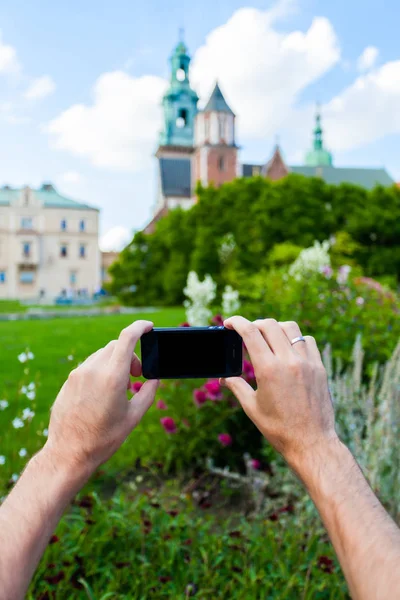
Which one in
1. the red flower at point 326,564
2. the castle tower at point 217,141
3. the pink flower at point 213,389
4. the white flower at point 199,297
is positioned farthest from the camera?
the castle tower at point 217,141

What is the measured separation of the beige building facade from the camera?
176 ft

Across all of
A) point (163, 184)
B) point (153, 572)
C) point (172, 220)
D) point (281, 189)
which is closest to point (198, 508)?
point (153, 572)

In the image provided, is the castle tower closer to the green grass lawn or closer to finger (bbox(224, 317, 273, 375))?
the green grass lawn

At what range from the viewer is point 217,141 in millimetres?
48469

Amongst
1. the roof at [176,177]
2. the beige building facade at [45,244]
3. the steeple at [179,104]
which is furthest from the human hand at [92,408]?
the steeple at [179,104]

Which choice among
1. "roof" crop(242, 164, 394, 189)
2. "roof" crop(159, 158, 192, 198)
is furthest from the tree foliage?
"roof" crop(159, 158, 192, 198)

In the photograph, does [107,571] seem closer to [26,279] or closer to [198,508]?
[198,508]

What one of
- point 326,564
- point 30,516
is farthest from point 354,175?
point 30,516

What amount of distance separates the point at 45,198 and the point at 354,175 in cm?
2999

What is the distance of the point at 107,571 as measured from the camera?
2.27 metres

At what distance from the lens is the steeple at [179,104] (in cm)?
6612

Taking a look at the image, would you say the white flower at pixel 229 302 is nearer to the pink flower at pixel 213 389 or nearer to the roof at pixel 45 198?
the pink flower at pixel 213 389

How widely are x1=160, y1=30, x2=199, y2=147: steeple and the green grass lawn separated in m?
53.5

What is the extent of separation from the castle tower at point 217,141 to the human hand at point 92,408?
157ft
